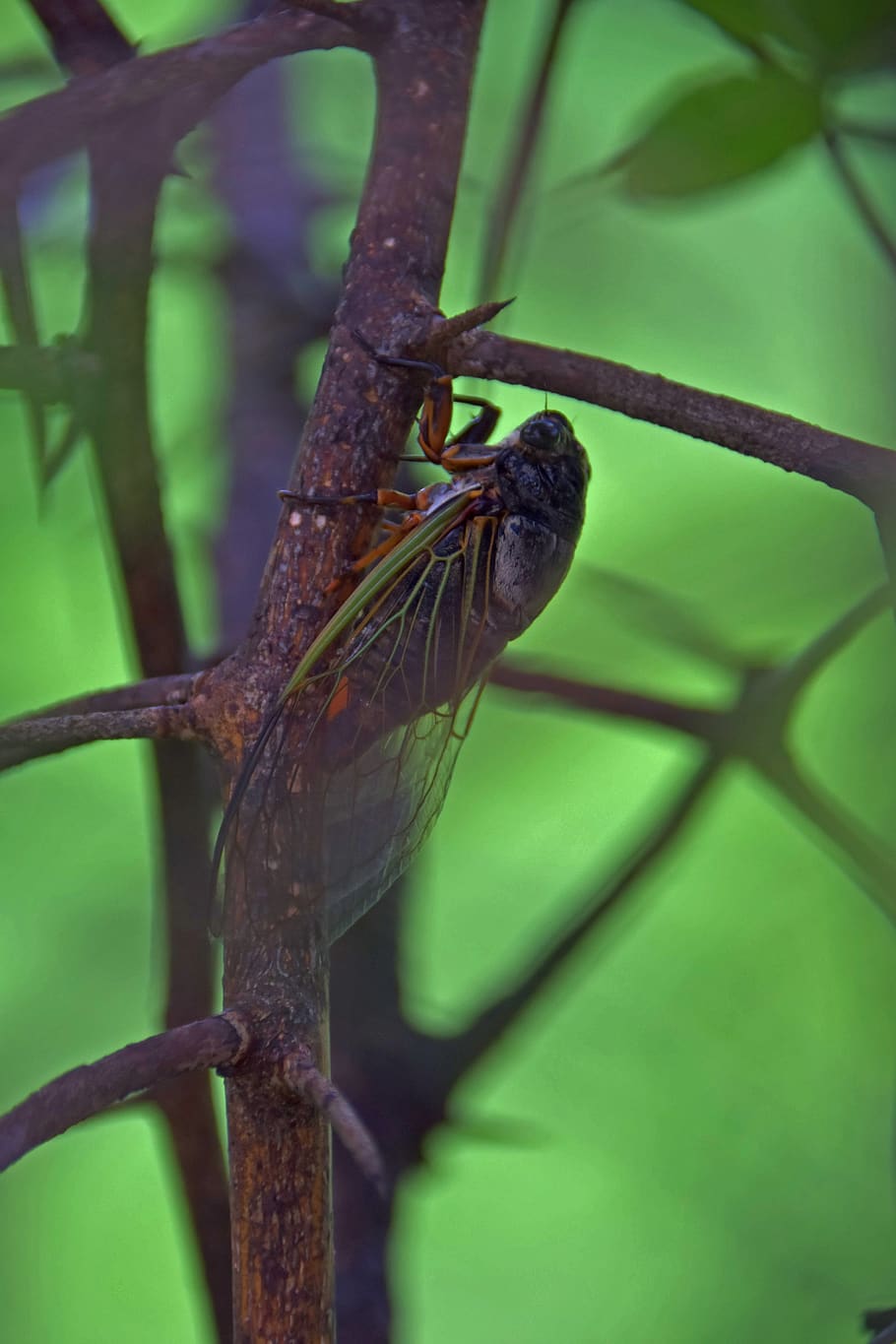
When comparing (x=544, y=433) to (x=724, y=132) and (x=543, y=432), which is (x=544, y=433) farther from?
(x=724, y=132)

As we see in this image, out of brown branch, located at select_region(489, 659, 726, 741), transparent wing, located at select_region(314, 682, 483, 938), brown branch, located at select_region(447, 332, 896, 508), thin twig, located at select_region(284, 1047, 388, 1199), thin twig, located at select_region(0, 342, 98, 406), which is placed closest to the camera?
thin twig, located at select_region(284, 1047, 388, 1199)

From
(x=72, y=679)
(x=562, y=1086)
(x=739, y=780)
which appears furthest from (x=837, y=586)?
(x=72, y=679)

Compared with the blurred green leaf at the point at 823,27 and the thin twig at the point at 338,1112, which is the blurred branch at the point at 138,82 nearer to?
the blurred green leaf at the point at 823,27

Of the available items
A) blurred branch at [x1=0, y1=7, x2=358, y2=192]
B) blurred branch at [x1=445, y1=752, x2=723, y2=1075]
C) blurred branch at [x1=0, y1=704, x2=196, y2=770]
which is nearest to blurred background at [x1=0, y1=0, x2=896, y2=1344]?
blurred branch at [x1=445, y1=752, x2=723, y2=1075]

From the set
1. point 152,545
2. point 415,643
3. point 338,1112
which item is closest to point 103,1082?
point 338,1112

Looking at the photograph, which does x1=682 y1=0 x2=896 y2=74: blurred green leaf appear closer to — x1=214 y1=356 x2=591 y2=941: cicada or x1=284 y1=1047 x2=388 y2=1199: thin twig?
x1=214 y1=356 x2=591 y2=941: cicada

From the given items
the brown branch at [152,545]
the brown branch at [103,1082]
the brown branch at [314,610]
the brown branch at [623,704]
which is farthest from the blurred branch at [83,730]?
the brown branch at [623,704]
